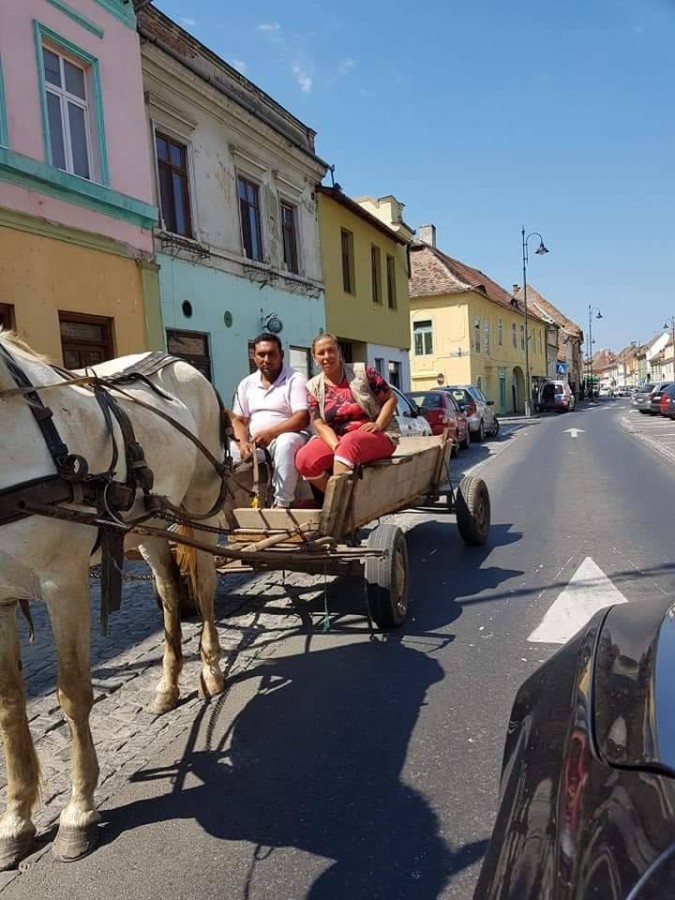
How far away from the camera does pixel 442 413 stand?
15203mm

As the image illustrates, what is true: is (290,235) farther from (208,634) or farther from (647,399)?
(647,399)

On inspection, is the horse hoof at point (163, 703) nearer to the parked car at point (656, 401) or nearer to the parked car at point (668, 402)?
the parked car at point (668, 402)

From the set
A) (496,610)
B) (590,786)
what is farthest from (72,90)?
(590,786)

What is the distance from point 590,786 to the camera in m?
1.22

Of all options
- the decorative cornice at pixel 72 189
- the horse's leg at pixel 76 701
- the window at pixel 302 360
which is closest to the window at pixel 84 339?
the decorative cornice at pixel 72 189

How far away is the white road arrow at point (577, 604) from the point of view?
4.13 meters

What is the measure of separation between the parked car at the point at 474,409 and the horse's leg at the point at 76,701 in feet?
54.9

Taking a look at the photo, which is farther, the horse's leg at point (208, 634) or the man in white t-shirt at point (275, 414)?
the man in white t-shirt at point (275, 414)

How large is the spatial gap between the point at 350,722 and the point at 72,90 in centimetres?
984

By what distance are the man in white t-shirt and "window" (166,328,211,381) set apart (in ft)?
22.4

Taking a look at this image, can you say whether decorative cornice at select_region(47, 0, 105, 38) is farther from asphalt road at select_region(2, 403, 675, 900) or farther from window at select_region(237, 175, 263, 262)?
asphalt road at select_region(2, 403, 675, 900)

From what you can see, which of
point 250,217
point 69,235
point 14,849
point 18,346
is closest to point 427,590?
point 14,849

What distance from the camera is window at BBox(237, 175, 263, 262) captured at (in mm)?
13781

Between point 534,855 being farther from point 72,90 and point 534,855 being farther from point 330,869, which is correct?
point 72,90
